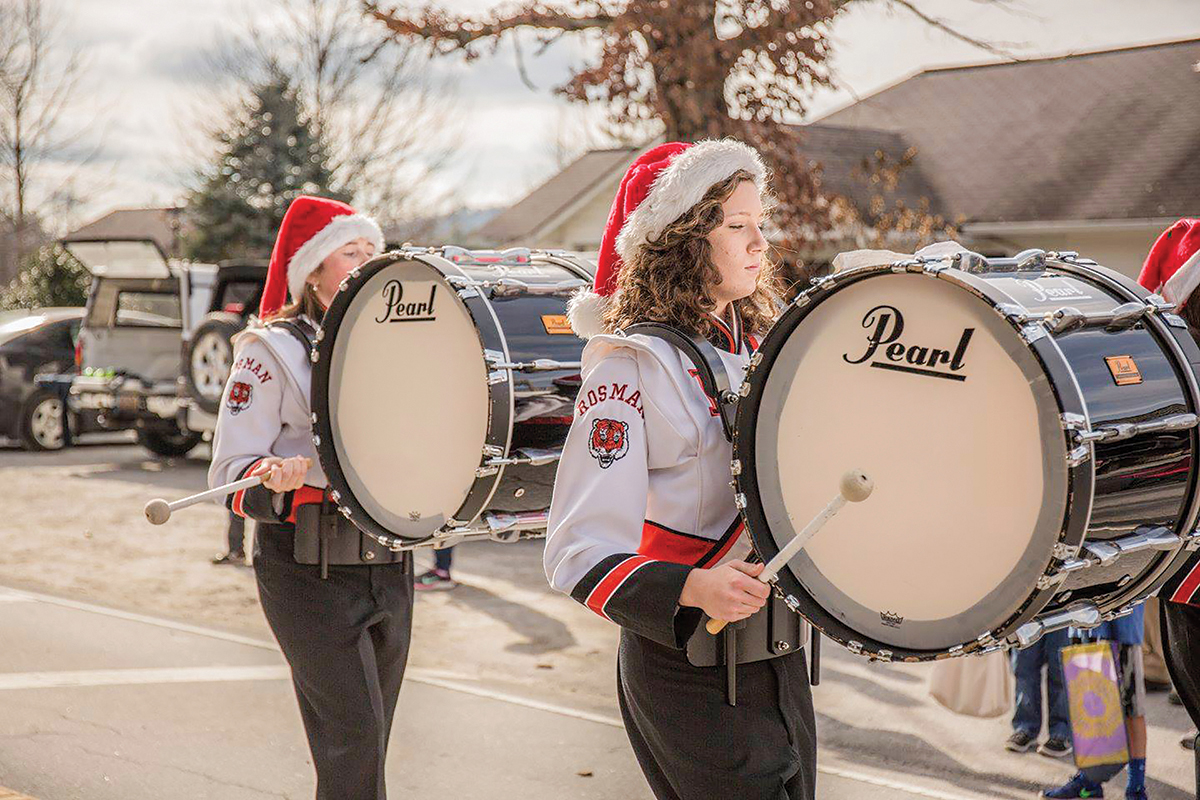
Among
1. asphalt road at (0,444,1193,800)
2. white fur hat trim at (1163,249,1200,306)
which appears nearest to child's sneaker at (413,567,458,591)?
asphalt road at (0,444,1193,800)

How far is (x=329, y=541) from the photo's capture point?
3.63 m

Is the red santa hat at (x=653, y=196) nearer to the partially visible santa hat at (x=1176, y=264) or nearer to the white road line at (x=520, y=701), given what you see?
the partially visible santa hat at (x=1176, y=264)

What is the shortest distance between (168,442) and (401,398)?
12288 millimetres

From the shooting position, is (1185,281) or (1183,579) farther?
(1185,281)

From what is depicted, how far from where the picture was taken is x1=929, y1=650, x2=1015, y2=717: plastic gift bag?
521 centimetres

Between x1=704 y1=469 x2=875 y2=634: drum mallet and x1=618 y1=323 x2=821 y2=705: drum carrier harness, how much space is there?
7.6 inches

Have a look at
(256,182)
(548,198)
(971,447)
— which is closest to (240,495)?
(971,447)

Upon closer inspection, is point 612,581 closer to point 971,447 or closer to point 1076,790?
point 971,447

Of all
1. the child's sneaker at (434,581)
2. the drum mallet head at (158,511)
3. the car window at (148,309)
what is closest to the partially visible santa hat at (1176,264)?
the drum mallet head at (158,511)

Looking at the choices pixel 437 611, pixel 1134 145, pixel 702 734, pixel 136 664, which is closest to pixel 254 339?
pixel 702 734

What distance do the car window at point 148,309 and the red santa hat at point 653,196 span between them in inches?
522

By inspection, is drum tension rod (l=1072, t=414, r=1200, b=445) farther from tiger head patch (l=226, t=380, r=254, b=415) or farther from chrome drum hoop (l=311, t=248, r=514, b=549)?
tiger head patch (l=226, t=380, r=254, b=415)

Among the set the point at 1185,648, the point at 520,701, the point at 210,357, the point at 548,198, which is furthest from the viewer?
the point at 548,198

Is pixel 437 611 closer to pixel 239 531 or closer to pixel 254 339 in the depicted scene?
pixel 239 531
